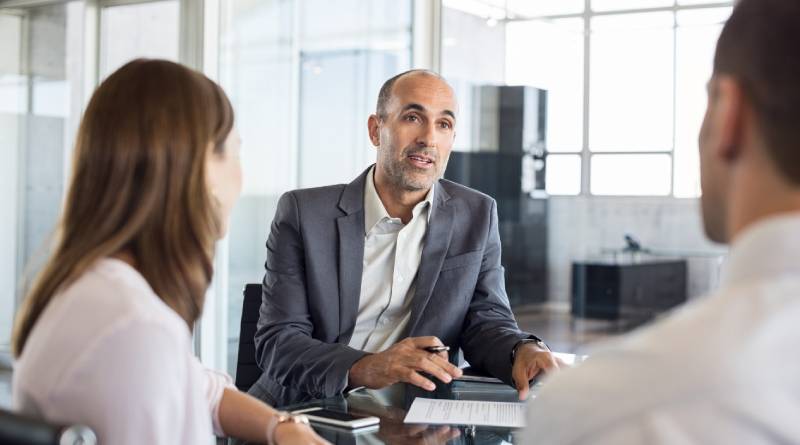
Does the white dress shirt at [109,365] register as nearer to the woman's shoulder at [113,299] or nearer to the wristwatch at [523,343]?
the woman's shoulder at [113,299]

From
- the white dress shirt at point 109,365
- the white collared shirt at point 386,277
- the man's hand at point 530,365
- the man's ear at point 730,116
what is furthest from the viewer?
the white collared shirt at point 386,277

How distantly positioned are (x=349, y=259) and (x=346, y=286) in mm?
81

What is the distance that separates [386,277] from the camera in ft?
8.73

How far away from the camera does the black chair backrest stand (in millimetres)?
2744

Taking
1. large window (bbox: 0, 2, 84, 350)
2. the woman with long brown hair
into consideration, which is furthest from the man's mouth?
large window (bbox: 0, 2, 84, 350)

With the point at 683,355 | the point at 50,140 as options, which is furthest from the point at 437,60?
the point at 683,355

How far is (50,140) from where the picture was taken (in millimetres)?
6254

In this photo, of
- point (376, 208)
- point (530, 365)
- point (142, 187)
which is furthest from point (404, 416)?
point (376, 208)

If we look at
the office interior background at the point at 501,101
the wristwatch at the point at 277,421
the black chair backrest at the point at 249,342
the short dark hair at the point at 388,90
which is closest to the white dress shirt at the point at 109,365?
the wristwatch at the point at 277,421

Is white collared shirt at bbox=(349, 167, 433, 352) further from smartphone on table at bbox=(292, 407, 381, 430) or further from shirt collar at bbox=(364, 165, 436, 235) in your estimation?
smartphone on table at bbox=(292, 407, 381, 430)

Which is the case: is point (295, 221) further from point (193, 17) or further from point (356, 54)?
point (193, 17)

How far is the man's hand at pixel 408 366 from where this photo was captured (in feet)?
6.79

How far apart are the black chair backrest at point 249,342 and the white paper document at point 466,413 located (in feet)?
2.78

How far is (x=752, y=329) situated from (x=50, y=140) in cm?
Answer: 619
